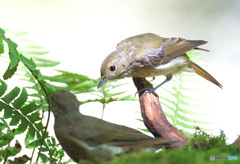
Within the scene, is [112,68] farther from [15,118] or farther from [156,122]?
[15,118]

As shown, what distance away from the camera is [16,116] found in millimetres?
1827

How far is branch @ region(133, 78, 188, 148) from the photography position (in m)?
1.78

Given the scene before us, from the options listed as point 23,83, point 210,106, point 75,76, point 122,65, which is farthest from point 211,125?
point 23,83

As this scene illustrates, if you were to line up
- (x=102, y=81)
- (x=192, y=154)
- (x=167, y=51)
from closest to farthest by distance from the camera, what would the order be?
(x=192, y=154) → (x=102, y=81) → (x=167, y=51)

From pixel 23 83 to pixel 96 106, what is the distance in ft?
3.04

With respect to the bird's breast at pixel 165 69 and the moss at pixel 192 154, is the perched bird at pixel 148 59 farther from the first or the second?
the moss at pixel 192 154

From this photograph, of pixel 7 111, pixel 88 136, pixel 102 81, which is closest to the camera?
pixel 88 136

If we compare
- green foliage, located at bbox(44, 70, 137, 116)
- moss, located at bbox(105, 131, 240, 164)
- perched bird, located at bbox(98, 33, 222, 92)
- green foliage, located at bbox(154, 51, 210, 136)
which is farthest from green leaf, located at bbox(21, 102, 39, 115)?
green foliage, located at bbox(154, 51, 210, 136)

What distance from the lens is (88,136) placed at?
4.39ft

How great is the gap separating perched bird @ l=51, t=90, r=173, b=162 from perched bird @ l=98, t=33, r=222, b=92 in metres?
0.83

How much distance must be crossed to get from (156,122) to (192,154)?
29.4 inches

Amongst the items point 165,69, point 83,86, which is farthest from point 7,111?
point 165,69

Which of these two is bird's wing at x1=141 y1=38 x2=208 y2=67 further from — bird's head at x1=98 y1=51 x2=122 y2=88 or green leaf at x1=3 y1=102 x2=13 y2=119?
green leaf at x1=3 y1=102 x2=13 y2=119

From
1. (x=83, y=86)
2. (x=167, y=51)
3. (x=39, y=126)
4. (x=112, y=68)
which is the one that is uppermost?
(x=167, y=51)
